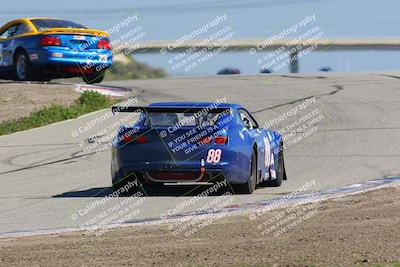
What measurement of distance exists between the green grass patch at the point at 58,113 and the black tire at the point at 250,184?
8416 millimetres

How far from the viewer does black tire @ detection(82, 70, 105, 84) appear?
2640 centimetres

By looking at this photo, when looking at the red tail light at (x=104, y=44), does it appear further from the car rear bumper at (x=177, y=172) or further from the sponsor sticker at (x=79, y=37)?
the car rear bumper at (x=177, y=172)

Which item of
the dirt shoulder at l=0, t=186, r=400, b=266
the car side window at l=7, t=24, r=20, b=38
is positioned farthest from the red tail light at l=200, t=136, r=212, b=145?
the car side window at l=7, t=24, r=20, b=38

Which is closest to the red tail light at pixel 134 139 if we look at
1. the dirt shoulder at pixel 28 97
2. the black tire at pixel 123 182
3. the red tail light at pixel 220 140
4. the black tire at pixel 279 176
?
the black tire at pixel 123 182

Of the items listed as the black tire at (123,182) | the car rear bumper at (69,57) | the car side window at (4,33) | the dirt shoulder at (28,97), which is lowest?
the dirt shoulder at (28,97)

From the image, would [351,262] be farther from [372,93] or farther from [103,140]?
[372,93]

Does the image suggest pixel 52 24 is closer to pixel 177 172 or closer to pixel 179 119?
pixel 179 119

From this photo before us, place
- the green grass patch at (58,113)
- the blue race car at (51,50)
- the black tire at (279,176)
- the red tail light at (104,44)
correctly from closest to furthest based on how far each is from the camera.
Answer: the black tire at (279,176), the green grass patch at (58,113), the blue race car at (51,50), the red tail light at (104,44)

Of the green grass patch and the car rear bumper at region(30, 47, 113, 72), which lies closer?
the green grass patch

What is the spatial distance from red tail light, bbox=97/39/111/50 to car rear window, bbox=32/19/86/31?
→ 2.00 ft

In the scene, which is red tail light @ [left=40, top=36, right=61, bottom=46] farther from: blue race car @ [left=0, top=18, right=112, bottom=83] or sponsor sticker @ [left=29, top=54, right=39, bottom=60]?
sponsor sticker @ [left=29, top=54, right=39, bottom=60]

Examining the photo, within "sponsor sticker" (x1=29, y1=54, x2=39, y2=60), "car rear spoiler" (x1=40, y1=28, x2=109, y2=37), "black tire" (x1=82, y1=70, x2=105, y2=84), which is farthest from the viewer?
"black tire" (x1=82, y1=70, x2=105, y2=84)

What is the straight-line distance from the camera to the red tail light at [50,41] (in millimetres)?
24719

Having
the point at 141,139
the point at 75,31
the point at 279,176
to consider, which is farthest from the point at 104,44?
the point at 141,139
